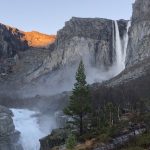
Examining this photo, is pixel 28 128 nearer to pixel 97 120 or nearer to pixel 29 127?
pixel 29 127

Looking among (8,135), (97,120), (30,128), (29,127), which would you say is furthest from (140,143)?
(29,127)

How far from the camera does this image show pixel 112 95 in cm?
13800

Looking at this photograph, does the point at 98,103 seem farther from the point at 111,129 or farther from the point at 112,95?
the point at 111,129

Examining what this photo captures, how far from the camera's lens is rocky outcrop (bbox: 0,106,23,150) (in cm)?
13975

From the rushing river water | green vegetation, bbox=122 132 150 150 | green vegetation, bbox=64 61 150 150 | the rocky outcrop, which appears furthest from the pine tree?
the rocky outcrop

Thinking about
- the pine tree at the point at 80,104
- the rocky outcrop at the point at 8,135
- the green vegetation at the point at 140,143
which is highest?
the pine tree at the point at 80,104

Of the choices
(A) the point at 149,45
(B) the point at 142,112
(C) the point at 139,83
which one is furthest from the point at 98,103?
(A) the point at 149,45

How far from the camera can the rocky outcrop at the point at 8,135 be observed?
458ft

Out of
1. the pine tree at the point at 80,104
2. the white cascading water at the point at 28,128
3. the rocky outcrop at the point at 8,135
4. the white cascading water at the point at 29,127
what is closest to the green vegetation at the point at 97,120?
the pine tree at the point at 80,104

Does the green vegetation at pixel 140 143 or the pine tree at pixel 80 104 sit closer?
the green vegetation at pixel 140 143

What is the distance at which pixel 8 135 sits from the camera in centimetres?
14375

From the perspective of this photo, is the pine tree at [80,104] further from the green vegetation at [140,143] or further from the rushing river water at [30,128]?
the rushing river water at [30,128]

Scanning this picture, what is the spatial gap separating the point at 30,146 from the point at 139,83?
1521 inches

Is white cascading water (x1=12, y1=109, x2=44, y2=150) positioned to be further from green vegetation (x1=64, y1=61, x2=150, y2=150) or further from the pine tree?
the pine tree
